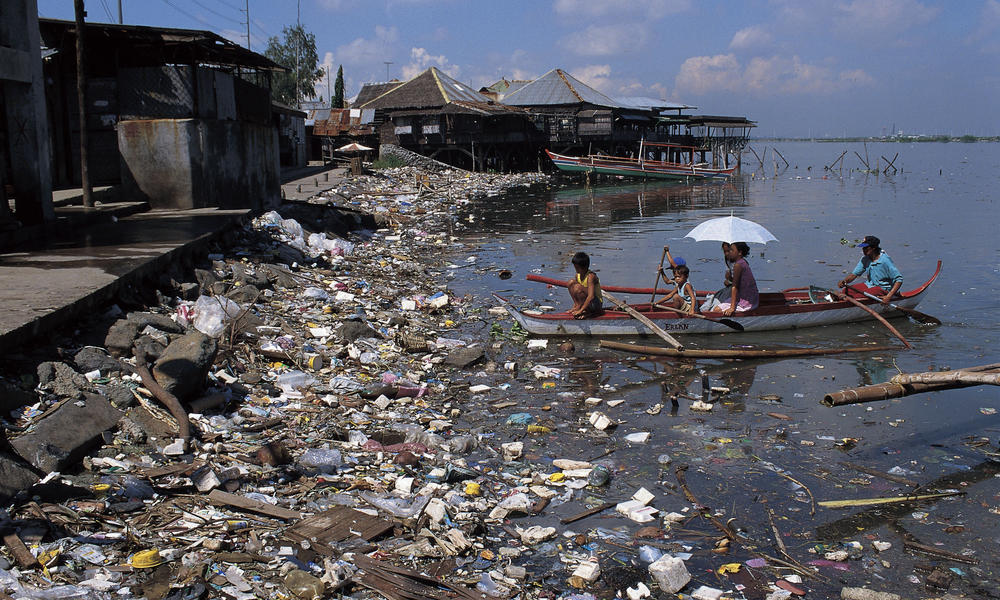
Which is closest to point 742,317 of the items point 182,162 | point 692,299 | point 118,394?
point 692,299

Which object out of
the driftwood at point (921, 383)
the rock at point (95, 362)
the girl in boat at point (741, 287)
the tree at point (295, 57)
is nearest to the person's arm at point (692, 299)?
the girl in boat at point (741, 287)

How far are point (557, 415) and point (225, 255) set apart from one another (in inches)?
243

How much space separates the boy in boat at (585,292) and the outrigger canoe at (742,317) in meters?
0.10

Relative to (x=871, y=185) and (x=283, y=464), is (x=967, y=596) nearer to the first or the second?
(x=283, y=464)

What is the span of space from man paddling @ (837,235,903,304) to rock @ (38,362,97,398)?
8702 millimetres

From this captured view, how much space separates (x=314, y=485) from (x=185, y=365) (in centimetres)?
144

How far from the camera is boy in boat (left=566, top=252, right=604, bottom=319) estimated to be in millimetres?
8797

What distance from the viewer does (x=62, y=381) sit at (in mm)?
4957

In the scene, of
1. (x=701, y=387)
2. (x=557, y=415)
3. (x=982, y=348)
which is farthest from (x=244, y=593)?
(x=982, y=348)

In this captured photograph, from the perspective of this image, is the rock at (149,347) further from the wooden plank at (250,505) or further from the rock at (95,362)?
the wooden plank at (250,505)

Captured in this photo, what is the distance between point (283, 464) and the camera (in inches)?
188

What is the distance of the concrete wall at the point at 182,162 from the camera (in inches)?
468

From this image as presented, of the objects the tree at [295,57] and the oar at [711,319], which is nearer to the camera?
the oar at [711,319]

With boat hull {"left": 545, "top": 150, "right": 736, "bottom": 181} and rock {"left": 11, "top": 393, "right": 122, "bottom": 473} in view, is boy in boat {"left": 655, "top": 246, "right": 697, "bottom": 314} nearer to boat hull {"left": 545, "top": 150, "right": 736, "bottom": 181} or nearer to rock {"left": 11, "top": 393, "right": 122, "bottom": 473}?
rock {"left": 11, "top": 393, "right": 122, "bottom": 473}
